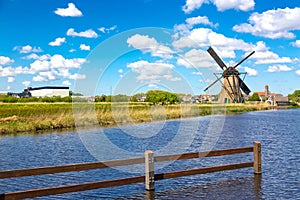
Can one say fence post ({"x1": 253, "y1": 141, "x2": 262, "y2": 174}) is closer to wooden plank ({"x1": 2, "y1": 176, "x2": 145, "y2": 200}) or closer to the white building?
wooden plank ({"x1": 2, "y1": 176, "x2": 145, "y2": 200})

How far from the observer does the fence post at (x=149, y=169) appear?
958cm

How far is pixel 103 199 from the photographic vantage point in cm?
952

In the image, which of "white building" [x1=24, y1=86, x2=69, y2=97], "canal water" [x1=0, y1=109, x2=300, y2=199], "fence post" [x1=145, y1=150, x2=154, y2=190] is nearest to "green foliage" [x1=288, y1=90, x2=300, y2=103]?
"white building" [x1=24, y1=86, x2=69, y2=97]

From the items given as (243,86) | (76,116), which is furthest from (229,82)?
(76,116)

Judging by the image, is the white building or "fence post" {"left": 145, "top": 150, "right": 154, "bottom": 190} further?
the white building

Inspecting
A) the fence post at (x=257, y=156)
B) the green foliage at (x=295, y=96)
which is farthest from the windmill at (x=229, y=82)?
the green foliage at (x=295, y=96)

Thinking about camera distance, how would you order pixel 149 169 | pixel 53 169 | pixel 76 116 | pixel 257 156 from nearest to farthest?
pixel 53 169
pixel 149 169
pixel 257 156
pixel 76 116

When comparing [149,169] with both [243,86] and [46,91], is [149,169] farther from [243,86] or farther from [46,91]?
[46,91]

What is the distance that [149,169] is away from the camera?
382 inches

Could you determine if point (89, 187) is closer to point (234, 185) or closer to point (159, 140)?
point (234, 185)

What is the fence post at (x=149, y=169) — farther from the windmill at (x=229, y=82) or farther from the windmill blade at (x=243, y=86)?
the windmill blade at (x=243, y=86)

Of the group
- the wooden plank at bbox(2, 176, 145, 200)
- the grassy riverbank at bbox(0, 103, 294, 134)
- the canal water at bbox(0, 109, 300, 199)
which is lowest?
the canal water at bbox(0, 109, 300, 199)

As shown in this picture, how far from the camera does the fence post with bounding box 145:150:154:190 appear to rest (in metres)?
9.58

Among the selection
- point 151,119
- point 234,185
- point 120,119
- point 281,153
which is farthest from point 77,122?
point 234,185
